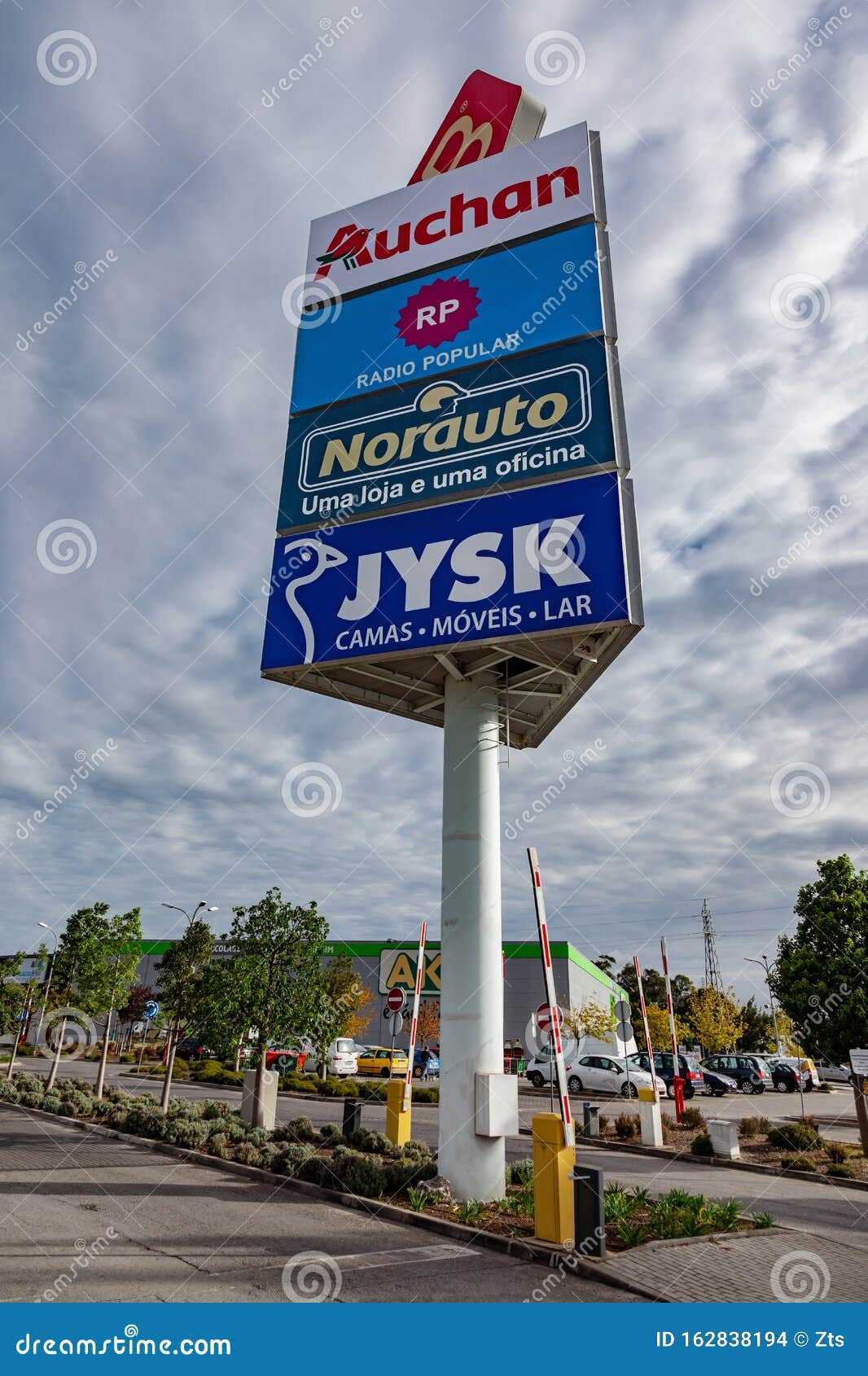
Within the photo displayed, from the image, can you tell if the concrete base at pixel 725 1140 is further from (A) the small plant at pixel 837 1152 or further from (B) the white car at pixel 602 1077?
(B) the white car at pixel 602 1077

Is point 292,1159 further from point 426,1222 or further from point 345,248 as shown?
point 345,248

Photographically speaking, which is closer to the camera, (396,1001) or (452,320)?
(452,320)

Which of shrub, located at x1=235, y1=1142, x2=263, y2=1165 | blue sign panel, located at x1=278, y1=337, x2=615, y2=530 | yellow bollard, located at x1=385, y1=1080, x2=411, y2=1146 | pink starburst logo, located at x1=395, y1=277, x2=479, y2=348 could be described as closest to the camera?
shrub, located at x1=235, y1=1142, x2=263, y2=1165

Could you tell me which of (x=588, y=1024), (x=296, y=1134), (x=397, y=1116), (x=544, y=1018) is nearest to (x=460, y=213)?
(x=544, y=1018)

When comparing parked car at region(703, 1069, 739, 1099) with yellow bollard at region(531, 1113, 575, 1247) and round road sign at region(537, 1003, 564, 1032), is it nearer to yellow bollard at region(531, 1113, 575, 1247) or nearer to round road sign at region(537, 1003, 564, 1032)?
round road sign at region(537, 1003, 564, 1032)

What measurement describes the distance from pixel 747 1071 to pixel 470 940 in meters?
33.5

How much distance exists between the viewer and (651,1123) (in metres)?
18.6

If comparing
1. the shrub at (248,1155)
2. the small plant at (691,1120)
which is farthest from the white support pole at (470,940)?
the small plant at (691,1120)

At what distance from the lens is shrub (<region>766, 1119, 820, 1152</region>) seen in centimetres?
1794

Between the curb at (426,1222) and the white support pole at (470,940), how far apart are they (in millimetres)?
1154

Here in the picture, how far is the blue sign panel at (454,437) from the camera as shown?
1311 cm

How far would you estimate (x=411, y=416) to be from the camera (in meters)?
14.7
